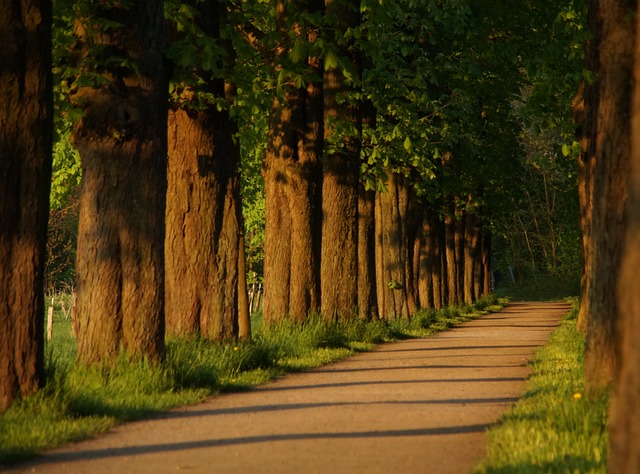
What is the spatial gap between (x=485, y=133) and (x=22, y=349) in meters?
31.0

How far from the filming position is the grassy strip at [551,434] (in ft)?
26.6

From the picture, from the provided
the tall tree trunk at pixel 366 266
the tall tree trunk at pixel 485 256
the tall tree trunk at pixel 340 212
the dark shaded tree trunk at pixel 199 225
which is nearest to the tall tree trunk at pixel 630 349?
the dark shaded tree trunk at pixel 199 225

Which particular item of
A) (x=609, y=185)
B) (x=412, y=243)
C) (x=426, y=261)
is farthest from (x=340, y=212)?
(x=426, y=261)

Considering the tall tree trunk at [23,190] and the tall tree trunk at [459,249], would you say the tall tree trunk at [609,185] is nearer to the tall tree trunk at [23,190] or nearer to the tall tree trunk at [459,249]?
the tall tree trunk at [23,190]

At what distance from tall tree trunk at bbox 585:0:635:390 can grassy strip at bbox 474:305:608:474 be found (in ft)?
1.67

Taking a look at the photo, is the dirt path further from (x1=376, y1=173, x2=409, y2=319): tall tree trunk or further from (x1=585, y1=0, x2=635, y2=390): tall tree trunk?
(x1=376, y1=173, x2=409, y2=319): tall tree trunk

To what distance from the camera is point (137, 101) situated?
14000 millimetres

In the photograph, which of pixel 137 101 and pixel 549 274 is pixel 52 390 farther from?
pixel 549 274

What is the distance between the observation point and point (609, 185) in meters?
11.6

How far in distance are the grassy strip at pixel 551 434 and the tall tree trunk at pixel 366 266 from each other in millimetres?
12698

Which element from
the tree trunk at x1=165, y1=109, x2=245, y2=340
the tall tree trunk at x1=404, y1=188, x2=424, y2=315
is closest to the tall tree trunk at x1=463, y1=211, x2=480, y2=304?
the tall tree trunk at x1=404, y1=188, x2=424, y2=315

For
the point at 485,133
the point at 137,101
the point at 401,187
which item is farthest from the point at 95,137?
the point at 485,133

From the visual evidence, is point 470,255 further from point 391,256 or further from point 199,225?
point 199,225

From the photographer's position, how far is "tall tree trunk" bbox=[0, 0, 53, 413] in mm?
11125
